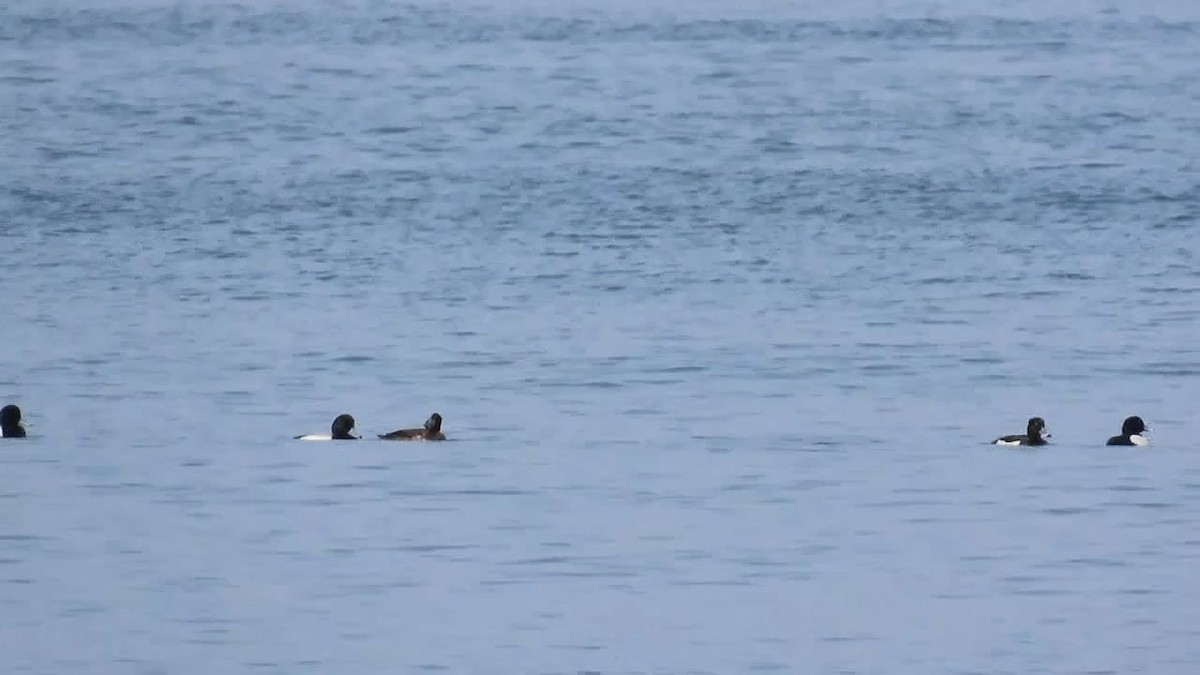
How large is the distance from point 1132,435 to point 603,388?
15.4ft

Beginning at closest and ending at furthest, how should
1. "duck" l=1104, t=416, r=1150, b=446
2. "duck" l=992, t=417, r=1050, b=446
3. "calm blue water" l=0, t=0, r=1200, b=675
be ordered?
"calm blue water" l=0, t=0, r=1200, b=675, "duck" l=1104, t=416, r=1150, b=446, "duck" l=992, t=417, r=1050, b=446

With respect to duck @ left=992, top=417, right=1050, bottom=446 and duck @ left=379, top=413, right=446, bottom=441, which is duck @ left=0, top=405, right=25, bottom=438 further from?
duck @ left=992, top=417, right=1050, bottom=446

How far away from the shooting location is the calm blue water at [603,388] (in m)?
14.5

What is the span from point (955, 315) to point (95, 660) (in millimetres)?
14152

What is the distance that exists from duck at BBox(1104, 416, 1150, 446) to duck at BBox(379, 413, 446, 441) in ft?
15.8

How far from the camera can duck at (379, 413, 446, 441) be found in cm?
1983

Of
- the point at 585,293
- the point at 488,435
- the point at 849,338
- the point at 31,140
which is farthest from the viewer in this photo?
the point at 31,140

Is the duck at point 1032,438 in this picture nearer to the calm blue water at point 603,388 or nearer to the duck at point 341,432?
the calm blue water at point 603,388

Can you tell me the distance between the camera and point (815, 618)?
14.5m

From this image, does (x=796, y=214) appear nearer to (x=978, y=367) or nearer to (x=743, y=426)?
(x=978, y=367)

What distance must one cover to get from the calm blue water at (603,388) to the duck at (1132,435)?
25cm

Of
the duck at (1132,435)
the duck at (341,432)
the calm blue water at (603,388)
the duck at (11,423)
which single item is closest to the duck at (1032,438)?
the calm blue water at (603,388)

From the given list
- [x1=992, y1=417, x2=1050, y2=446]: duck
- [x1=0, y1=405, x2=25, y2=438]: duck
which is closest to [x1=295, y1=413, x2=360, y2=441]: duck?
[x1=0, y1=405, x2=25, y2=438]: duck

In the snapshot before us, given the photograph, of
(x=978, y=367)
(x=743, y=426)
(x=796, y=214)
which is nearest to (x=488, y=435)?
(x=743, y=426)
